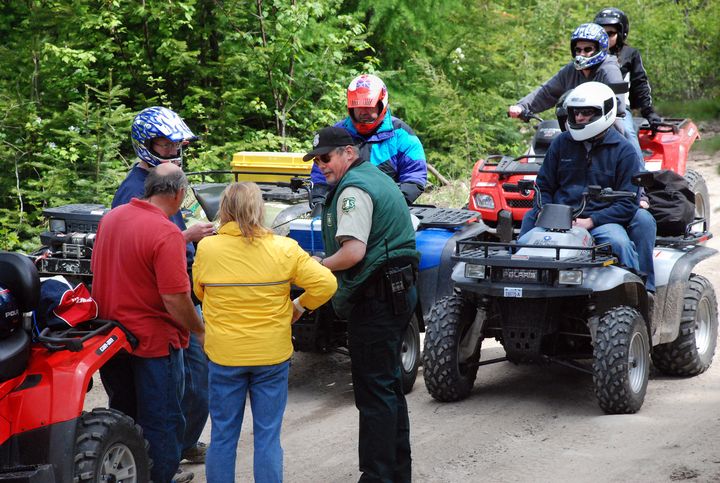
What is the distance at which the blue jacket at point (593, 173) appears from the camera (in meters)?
7.54

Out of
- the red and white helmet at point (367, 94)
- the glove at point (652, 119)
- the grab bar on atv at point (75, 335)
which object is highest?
the red and white helmet at point (367, 94)

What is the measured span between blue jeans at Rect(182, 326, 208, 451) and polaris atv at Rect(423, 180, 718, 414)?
6.01 ft

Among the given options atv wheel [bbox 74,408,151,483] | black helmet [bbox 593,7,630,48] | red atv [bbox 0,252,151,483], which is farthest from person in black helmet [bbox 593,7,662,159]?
red atv [bbox 0,252,151,483]

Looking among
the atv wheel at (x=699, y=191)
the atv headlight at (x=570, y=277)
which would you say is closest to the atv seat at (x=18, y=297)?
the atv headlight at (x=570, y=277)

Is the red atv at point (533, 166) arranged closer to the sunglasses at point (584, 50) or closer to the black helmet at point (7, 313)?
the sunglasses at point (584, 50)

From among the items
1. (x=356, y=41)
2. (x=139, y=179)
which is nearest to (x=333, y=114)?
(x=356, y=41)

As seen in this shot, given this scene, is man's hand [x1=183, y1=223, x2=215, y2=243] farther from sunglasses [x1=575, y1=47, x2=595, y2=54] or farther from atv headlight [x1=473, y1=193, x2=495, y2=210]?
atv headlight [x1=473, y1=193, x2=495, y2=210]

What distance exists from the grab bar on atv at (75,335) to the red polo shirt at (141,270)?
8cm

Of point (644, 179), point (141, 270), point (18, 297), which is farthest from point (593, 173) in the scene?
point (18, 297)

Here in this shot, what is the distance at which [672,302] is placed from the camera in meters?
7.93

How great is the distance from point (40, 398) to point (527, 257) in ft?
11.9

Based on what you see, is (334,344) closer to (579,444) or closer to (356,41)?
(579,444)

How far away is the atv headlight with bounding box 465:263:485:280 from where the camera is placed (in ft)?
23.5

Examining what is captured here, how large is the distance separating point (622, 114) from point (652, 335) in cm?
257
